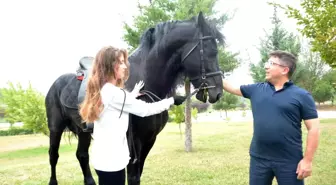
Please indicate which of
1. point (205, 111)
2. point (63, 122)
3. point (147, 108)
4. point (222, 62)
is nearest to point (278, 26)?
point (222, 62)

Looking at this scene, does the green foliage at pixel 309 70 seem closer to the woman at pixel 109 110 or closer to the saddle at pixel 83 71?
the saddle at pixel 83 71

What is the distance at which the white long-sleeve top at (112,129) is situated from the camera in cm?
213

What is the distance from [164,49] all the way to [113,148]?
1333 millimetres

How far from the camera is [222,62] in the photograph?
11320mm

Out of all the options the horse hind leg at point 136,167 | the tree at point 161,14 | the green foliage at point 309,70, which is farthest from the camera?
the green foliage at point 309,70

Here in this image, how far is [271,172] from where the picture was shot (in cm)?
275

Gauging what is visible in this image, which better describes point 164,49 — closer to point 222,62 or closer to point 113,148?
point 113,148

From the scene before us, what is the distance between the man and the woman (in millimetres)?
A: 1143

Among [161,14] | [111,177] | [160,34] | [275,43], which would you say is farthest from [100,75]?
[275,43]

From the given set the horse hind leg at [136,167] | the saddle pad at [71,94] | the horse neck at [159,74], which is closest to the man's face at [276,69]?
the horse neck at [159,74]

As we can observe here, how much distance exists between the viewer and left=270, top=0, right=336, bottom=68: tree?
4609 millimetres

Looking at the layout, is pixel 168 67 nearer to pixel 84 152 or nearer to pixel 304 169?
pixel 304 169

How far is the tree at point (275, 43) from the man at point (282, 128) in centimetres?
1839

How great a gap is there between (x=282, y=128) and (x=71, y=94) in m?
2.76
